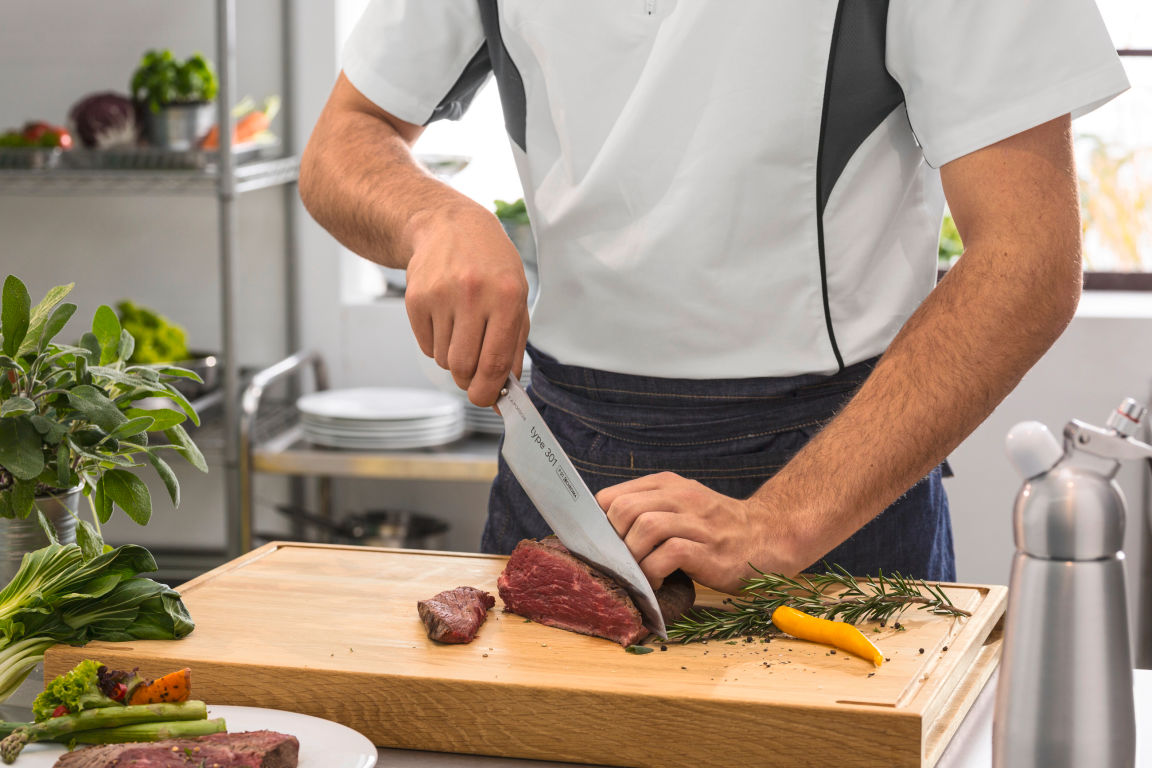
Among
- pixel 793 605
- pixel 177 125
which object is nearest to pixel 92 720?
pixel 793 605

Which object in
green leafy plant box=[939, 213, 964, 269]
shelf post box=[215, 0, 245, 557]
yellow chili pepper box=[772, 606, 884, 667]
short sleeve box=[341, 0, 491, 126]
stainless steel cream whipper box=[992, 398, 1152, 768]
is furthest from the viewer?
green leafy plant box=[939, 213, 964, 269]

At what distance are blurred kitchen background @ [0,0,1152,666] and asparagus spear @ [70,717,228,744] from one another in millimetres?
1945

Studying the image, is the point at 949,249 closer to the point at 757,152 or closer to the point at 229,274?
the point at 229,274

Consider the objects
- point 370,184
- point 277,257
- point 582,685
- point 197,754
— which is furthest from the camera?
point 277,257

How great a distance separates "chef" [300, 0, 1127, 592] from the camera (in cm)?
116

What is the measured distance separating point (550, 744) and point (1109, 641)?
0.42m

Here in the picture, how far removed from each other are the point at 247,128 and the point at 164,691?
6.71 ft

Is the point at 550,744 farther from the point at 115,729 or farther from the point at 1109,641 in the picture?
the point at 1109,641

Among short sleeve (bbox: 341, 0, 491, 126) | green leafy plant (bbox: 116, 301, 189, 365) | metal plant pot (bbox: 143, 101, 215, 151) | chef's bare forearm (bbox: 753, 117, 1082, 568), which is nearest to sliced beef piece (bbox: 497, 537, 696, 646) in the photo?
chef's bare forearm (bbox: 753, 117, 1082, 568)

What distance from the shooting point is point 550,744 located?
0.95 metres

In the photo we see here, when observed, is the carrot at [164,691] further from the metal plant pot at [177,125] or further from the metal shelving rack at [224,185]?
the metal plant pot at [177,125]

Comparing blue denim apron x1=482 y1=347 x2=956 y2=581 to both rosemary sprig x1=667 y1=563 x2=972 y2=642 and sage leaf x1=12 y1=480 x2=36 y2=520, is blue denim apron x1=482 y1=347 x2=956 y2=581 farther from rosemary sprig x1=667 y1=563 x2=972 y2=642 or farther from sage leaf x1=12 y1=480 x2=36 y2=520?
→ sage leaf x1=12 y1=480 x2=36 y2=520

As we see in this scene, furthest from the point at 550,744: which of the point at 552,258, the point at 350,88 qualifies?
the point at 350,88

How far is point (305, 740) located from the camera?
896 millimetres
